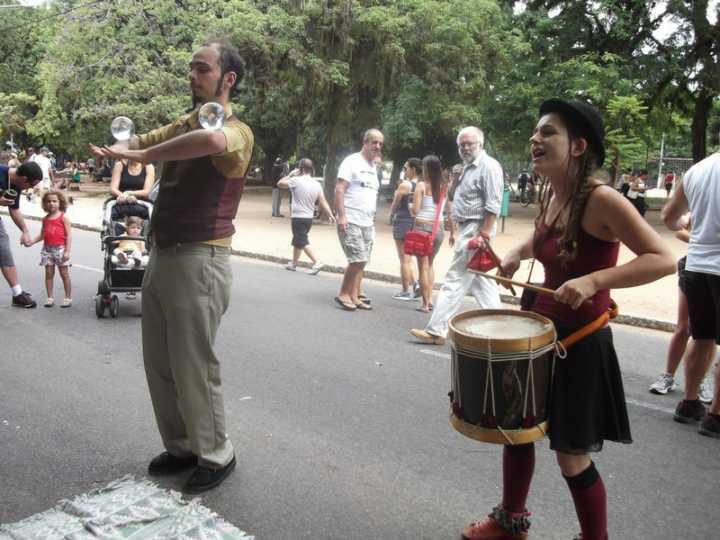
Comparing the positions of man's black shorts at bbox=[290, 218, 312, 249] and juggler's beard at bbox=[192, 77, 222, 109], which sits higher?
juggler's beard at bbox=[192, 77, 222, 109]

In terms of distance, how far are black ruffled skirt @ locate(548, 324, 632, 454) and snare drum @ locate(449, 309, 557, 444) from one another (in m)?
0.06

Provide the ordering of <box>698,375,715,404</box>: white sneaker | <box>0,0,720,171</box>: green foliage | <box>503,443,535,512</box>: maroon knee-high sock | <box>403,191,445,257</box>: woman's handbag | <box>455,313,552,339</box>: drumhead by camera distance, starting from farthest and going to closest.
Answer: <box>0,0,720,171</box>: green foliage
<box>403,191,445,257</box>: woman's handbag
<box>698,375,715,404</box>: white sneaker
<box>503,443,535,512</box>: maroon knee-high sock
<box>455,313,552,339</box>: drumhead

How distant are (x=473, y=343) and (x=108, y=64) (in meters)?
23.5

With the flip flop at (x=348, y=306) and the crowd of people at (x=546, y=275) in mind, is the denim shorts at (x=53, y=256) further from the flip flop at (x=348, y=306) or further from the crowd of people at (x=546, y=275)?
the flip flop at (x=348, y=306)

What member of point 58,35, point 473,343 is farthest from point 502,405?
point 58,35

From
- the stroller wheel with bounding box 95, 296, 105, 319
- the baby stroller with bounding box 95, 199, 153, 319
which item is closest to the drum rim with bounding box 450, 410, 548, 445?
the baby stroller with bounding box 95, 199, 153, 319

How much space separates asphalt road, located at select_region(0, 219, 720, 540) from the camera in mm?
3508

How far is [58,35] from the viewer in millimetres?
24516

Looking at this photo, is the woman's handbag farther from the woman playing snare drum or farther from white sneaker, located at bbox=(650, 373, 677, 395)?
the woman playing snare drum

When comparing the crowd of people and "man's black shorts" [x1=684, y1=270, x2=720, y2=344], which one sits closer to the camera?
the crowd of people

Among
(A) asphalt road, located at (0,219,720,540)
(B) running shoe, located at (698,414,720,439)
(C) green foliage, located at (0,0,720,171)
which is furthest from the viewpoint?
(C) green foliage, located at (0,0,720,171)

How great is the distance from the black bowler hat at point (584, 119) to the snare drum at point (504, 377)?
27.8 inches

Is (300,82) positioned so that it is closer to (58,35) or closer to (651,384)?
(58,35)

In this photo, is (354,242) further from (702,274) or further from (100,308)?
(702,274)
